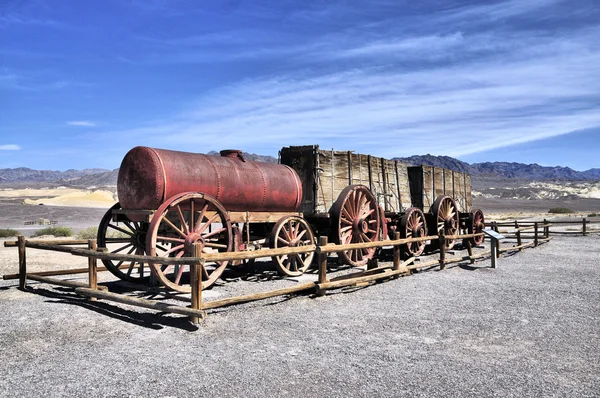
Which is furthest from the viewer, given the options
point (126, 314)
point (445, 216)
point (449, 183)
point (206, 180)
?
point (449, 183)

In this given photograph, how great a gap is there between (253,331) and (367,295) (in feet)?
9.69

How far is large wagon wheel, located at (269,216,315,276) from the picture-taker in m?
10.0

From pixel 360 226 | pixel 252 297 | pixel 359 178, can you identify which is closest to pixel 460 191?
pixel 359 178

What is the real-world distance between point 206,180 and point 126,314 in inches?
114

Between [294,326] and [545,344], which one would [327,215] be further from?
[545,344]

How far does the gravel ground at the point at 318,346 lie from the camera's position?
441cm

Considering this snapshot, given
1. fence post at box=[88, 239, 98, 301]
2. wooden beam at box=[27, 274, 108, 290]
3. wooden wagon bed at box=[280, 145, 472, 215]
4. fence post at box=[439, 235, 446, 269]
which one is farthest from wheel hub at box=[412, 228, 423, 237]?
fence post at box=[88, 239, 98, 301]

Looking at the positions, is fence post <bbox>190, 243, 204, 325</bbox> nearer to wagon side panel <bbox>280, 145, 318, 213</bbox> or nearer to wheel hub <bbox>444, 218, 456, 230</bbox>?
wagon side panel <bbox>280, 145, 318, 213</bbox>

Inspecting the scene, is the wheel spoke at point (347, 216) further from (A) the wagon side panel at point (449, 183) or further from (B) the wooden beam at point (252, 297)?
(A) the wagon side panel at point (449, 183)

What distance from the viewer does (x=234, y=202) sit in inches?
376

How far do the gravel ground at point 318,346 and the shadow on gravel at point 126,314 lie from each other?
2 centimetres

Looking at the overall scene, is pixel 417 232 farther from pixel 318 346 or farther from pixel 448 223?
pixel 318 346

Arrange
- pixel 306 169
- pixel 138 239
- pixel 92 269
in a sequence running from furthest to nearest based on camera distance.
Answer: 1. pixel 306 169
2. pixel 138 239
3. pixel 92 269

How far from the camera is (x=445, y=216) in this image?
16047mm
